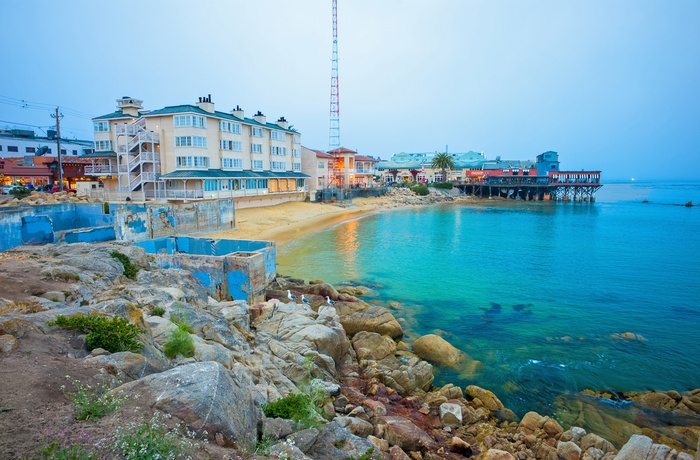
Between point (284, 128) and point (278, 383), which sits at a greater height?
point (284, 128)

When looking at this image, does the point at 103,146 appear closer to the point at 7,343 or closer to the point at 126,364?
the point at 7,343

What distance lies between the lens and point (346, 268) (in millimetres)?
33469

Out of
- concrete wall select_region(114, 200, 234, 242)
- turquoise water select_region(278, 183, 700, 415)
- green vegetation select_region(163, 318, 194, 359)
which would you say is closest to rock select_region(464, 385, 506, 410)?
turquoise water select_region(278, 183, 700, 415)

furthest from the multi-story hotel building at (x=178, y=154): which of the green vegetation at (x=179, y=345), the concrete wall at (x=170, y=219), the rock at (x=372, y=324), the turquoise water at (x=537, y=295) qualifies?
the green vegetation at (x=179, y=345)

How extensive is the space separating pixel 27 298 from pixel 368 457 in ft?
33.3

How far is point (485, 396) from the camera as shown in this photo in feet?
47.2

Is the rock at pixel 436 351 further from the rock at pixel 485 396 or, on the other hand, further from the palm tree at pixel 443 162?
the palm tree at pixel 443 162

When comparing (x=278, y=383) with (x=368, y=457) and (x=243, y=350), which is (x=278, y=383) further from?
(x=368, y=457)

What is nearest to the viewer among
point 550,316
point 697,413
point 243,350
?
point 243,350

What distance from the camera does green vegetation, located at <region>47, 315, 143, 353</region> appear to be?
27.4ft

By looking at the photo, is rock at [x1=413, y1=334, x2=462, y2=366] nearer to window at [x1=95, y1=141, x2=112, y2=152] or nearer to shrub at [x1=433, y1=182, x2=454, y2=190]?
window at [x1=95, y1=141, x2=112, y2=152]

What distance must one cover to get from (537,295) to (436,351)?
1343cm

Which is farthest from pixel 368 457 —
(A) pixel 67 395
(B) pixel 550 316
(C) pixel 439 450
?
(B) pixel 550 316

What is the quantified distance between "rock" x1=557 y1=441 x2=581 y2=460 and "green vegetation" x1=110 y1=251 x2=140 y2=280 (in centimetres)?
1603
